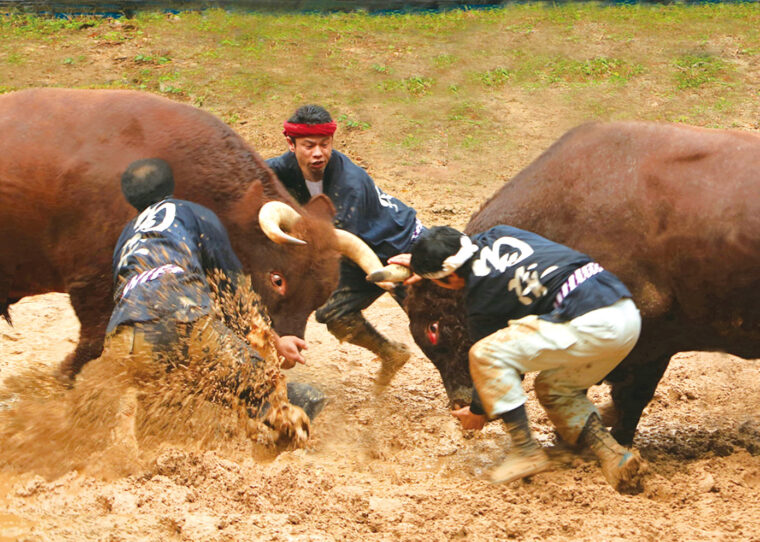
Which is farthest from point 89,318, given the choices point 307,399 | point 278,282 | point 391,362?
point 391,362

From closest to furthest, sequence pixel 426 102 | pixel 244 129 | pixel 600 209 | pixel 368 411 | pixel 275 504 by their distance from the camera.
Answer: pixel 275 504
pixel 600 209
pixel 368 411
pixel 244 129
pixel 426 102

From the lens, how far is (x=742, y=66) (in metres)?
12.4

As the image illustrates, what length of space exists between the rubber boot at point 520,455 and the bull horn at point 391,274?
990 mm

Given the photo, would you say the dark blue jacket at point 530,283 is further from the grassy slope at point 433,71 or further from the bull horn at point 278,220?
the grassy slope at point 433,71

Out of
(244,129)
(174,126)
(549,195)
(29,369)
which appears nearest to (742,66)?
(244,129)

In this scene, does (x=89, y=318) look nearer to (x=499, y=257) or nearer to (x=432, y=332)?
(x=432, y=332)

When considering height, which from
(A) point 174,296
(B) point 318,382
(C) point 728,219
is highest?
(C) point 728,219

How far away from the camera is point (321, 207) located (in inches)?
222

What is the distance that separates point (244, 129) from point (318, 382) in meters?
5.27

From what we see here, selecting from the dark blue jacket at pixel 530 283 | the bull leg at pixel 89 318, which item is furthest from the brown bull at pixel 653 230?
the bull leg at pixel 89 318

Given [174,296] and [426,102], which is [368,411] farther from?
[426,102]

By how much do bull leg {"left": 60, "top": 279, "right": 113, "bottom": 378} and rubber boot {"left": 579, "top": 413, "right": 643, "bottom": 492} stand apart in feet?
9.49

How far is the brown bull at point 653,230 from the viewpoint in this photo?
15.2 ft

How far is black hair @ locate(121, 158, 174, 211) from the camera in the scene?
194 inches
